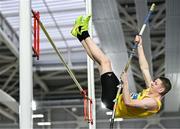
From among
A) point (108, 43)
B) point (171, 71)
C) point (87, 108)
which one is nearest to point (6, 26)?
point (108, 43)

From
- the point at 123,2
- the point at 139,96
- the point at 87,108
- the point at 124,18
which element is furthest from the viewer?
the point at 124,18

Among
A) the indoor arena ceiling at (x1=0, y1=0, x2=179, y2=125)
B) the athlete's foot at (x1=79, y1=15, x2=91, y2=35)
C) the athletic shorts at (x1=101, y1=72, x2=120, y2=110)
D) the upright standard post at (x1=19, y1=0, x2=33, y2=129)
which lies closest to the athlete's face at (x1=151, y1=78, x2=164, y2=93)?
the athletic shorts at (x1=101, y1=72, x2=120, y2=110)

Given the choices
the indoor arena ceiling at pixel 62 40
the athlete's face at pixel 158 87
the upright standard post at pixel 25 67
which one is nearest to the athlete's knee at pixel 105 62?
the athlete's face at pixel 158 87

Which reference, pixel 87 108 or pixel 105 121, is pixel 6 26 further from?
pixel 105 121

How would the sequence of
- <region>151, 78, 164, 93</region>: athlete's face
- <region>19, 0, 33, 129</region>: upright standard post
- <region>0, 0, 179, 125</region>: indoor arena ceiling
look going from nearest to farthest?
1. <region>19, 0, 33, 129</region>: upright standard post
2. <region>151, 78, 164, 93</region>: athlete's face
3. <region>0, 0, 179, 125</region>: indoor arena ceiling

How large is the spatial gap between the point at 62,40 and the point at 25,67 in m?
10.4

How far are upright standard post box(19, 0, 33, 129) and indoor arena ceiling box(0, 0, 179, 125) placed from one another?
630 centimetres

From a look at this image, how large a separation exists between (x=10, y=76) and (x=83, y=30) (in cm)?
1247

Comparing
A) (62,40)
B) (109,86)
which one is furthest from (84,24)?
(62,40)

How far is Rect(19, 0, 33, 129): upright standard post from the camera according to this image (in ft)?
13.9

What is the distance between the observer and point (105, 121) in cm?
2136

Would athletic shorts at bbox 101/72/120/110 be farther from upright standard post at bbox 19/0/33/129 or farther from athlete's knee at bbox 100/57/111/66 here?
upright standard post at bbox 19/0/33/129

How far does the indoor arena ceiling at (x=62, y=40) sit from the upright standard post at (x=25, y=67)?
248 inches

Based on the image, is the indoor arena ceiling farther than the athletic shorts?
Yes
